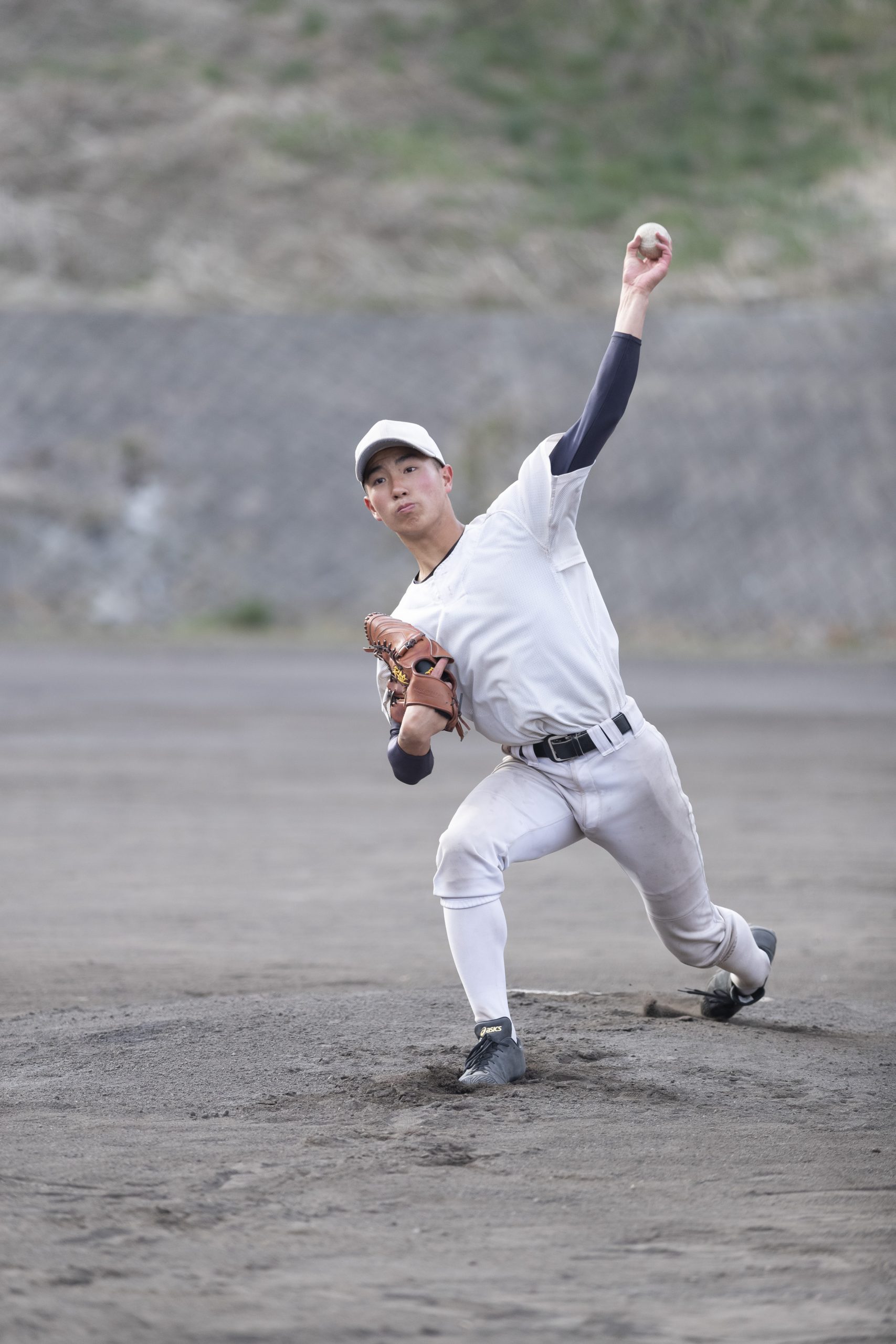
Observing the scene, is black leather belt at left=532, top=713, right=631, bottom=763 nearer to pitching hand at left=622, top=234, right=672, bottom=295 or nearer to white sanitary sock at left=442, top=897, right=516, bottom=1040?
white sanitary sock at left=442, top=897, right=516, bottom=1040

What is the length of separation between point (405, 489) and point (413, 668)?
54cm

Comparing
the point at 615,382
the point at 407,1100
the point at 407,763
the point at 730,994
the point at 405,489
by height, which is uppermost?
the point at 615,382

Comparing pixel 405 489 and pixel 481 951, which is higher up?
pixel 405 489

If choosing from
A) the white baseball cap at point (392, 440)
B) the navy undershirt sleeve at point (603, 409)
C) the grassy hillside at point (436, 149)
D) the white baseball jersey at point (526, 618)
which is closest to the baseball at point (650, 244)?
the navy undershirt sleeve at point (603, 409)

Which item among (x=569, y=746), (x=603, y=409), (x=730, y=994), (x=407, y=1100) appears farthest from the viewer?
(x=730, y=994)

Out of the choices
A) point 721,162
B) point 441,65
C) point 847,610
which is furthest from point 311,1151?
point 441,65

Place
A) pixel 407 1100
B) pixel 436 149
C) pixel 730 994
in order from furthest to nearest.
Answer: pixel 436 149, pixel 730 994, pixel 407 1100

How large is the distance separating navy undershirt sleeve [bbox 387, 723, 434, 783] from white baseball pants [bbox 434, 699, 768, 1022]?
158 millimetres

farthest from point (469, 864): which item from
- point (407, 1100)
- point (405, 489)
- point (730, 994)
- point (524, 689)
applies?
point (730, 994)

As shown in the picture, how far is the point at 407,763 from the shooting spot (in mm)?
4270

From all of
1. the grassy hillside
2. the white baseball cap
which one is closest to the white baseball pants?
the white baseball cap

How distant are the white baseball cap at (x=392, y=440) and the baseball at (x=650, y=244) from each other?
0.78 metres

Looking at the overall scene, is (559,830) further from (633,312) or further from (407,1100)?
(633,312)

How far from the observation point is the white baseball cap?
4.38 metres
